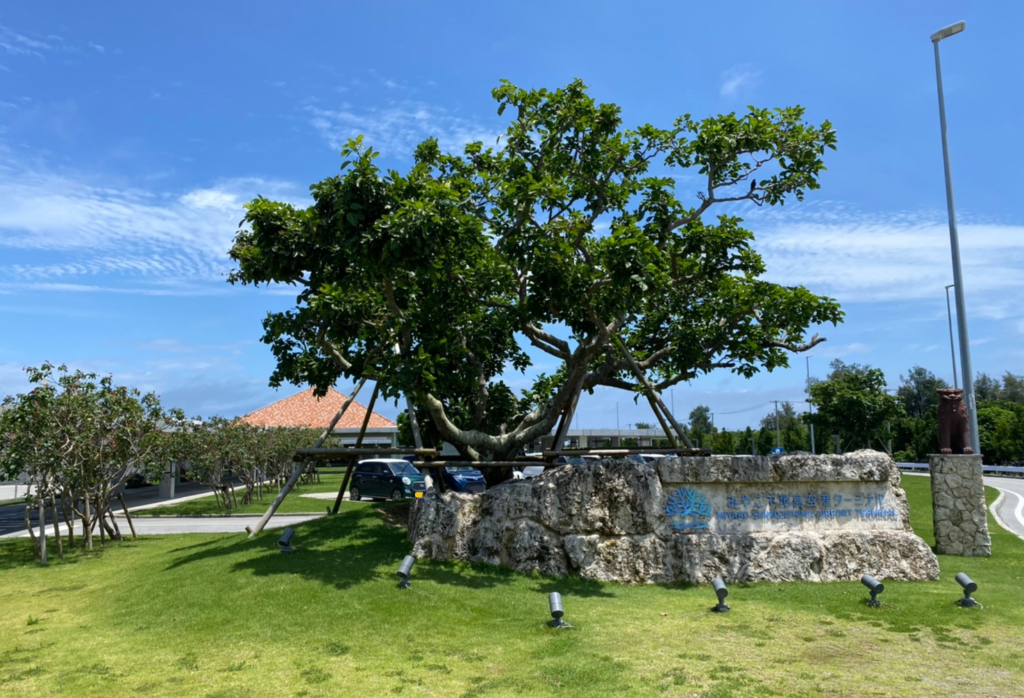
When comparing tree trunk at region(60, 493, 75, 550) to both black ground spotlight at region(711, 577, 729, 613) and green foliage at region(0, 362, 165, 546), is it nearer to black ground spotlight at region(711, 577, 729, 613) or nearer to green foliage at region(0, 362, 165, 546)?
green foliage at region(0, 362, 165, 546)

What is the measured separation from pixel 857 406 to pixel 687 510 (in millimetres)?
23867

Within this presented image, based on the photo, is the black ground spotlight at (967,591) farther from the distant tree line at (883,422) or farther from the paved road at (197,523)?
the distant tree line at (883,422)

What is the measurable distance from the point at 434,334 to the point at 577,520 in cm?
392

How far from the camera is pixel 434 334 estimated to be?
1235cm

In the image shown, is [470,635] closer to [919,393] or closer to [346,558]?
[346,558]

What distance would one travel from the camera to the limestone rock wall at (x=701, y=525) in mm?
10297

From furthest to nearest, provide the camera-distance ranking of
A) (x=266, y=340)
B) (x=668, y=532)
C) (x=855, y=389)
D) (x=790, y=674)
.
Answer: (x=855, y=389) → (x=266, y=340) → (x=668, y=532) → (x=790, y=674)

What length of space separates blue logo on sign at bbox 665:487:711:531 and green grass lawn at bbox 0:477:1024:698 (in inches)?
34.5

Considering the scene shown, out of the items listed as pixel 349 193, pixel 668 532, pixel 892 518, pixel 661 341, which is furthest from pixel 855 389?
pixel 349 193

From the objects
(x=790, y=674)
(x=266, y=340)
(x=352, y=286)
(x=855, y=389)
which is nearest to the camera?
(x=790, y=674)

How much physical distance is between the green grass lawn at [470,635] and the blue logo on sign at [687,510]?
88 centimetres

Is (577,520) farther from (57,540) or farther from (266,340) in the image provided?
(57,540)

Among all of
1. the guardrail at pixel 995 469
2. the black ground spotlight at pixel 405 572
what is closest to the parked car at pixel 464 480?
the black ground spotlight at pixel 405 572

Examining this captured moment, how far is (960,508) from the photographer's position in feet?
41.3
